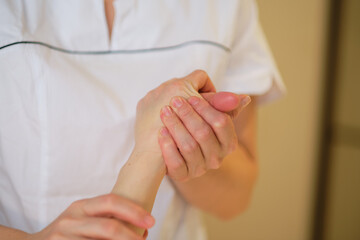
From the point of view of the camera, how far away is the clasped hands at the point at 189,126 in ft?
1.53

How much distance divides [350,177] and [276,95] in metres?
0.84

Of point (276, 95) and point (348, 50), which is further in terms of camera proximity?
point (348, 50)

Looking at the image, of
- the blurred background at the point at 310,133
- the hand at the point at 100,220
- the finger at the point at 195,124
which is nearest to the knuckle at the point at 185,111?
the finger at the point at 195,124

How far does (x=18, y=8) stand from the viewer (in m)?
0.52

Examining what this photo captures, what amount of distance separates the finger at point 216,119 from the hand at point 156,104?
0.03 meters

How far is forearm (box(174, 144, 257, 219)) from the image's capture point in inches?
25.3

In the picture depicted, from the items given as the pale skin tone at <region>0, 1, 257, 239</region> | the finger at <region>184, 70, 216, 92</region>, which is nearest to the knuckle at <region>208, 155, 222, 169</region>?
the pale skin tone at <region>0, 1, 257, 239</region>

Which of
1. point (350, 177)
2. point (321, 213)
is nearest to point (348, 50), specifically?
point (350, 177)

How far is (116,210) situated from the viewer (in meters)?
0.39

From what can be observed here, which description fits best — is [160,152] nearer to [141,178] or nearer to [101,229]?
[141,178]

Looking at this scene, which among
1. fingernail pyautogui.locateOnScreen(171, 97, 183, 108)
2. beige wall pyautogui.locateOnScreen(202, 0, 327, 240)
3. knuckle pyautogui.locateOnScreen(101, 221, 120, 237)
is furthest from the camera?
beige wall pyautogui.locateOnScreen(202, 0, 327, 240)

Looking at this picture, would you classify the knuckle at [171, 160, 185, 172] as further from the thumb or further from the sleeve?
the sleeve

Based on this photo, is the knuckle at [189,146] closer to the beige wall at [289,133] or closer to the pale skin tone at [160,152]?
the pale skin tone at [160,152]

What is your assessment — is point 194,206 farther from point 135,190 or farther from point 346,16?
point 346,16
